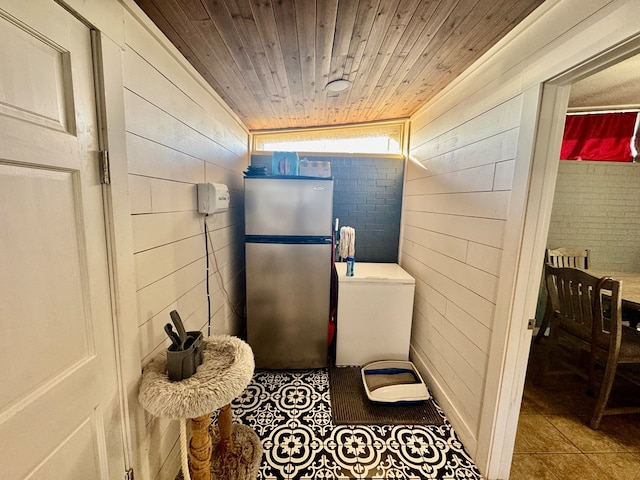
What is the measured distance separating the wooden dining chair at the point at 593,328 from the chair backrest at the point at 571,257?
0.65m

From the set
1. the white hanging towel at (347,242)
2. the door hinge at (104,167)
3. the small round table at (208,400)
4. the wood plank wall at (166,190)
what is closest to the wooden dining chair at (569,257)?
the white hanging towel at (347,242)

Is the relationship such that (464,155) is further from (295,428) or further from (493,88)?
(295,428)

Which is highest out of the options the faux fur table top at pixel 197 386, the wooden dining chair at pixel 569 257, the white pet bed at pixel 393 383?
the wooden dining chair at pixel 569 257

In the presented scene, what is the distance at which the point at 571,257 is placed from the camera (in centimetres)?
284

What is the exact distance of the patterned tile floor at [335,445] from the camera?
1.42m

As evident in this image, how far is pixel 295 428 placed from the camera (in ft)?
5.49

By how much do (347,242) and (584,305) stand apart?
1870 mm

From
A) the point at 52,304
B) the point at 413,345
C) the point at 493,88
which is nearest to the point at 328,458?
the point at 413,345

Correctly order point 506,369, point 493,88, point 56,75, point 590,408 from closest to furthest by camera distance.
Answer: point 56,75 < point 506,369 < point 493,88 < point 590,408

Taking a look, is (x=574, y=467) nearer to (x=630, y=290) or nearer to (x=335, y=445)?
(x=335, y=445)

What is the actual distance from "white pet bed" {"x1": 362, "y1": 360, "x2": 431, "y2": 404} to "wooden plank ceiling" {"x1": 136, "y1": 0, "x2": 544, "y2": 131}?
2.14 metres

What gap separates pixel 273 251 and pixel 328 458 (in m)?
1.37

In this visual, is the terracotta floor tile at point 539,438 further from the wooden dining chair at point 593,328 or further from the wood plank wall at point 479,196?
the wood plank wall at point 479,196

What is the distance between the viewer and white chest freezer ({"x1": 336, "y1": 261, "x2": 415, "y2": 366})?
2221 mm
